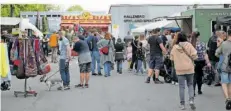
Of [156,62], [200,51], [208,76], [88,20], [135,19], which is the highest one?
[88,20]

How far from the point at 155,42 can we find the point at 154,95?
293 centimetres

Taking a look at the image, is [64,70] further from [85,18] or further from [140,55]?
[85,18]

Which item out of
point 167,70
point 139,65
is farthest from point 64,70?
point 139,65

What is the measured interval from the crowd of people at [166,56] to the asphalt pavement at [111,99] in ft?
1.36

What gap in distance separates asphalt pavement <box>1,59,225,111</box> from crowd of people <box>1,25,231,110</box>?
41cm

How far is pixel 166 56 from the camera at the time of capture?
15844 mm

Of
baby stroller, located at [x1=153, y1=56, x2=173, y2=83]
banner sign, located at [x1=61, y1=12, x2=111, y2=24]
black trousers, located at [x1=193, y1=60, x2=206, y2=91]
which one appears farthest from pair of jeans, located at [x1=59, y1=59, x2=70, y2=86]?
banner sign, located at [x1=61, y1=12, x2=111, y2=24]

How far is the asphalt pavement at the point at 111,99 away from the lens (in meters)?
10.7

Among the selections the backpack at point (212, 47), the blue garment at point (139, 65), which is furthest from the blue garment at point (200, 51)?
the blue garment at point (139, 65)

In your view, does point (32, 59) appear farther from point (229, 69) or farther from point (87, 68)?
point (229, 69)

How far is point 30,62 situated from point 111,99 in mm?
2235

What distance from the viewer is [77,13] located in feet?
163

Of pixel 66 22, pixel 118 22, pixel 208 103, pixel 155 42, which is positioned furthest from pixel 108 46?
pixel 66 22

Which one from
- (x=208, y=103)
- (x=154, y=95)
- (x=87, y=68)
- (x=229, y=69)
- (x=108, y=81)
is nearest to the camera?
(x=229, y=69)
